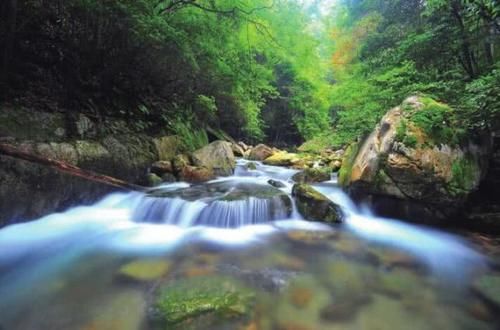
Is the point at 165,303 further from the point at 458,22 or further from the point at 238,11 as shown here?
the point at 458,22

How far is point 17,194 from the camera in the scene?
143 inches

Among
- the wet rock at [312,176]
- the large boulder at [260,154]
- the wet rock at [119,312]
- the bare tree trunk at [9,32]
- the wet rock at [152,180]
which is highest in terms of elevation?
the bare tree trunk at [9,32]

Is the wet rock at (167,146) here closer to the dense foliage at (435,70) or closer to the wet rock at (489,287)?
the dense foliage at (435,70)

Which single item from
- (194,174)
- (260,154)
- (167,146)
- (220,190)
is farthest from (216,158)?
(260,154)

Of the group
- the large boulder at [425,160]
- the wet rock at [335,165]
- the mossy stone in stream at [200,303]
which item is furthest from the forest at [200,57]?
the mossy stone in stream at [200,303]

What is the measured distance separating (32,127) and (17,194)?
1.04 meters

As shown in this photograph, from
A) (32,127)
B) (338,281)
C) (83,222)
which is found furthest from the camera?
(83,222)

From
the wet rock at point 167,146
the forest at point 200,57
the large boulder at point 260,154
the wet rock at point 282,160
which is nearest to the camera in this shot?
the forest at point 200,57

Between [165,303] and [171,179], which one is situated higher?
[171,179]

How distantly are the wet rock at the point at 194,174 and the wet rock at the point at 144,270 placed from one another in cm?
378

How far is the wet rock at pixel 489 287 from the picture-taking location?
2684mm

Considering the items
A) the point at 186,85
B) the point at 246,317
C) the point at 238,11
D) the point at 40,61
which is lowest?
the point at 246,317

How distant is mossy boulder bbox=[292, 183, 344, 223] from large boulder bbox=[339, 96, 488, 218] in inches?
32.7

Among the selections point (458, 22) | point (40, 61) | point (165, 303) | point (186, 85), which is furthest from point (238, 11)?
point (165, 303)
